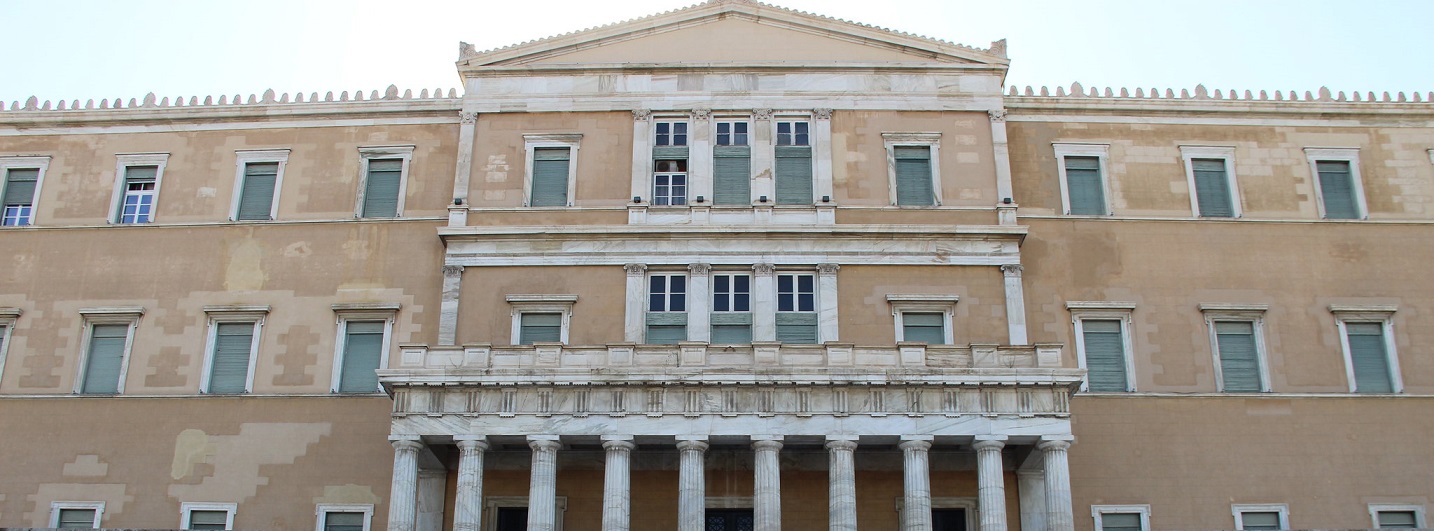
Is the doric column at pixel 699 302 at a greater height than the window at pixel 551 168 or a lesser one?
lesser

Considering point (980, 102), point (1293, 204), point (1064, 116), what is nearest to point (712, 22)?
point (980, 102)

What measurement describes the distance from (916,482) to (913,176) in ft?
30.4

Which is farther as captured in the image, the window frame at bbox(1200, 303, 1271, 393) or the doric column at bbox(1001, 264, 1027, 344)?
the window frame at bbox(1200, 303, 1271, 393)

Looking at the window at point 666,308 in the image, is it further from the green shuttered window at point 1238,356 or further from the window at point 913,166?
the green shuttered window at point 1238,356

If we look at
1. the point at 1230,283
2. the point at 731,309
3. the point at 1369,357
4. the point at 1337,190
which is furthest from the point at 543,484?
the point at 1337,190

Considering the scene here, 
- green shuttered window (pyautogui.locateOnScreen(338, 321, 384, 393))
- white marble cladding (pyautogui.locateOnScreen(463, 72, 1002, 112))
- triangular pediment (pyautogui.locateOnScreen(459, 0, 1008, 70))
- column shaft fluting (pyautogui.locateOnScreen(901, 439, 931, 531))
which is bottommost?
column shaft fluting (pyautogui.locateOnScreen(901, 439, 931, 531))

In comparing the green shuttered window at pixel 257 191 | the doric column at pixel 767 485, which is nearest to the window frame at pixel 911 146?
the doric column at pixel 767 485

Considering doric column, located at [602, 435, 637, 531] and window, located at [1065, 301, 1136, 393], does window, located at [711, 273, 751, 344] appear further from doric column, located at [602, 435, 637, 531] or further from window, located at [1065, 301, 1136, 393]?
window, located at [1065, 301, 1136, 393]

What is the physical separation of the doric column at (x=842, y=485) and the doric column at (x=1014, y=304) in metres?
5.91

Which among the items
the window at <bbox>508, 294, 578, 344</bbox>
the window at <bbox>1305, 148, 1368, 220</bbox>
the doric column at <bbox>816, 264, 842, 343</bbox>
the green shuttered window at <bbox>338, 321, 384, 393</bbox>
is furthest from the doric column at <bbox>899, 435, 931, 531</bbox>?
the window at <bbox>1305, 148, 1368, 220</bbox>

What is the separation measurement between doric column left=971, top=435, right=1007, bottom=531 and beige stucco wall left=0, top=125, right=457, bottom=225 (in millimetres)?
14636

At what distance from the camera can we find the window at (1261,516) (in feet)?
100

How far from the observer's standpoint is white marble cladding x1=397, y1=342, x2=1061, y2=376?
27328mm

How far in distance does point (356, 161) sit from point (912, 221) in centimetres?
1395
